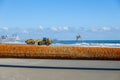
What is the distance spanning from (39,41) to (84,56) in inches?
473

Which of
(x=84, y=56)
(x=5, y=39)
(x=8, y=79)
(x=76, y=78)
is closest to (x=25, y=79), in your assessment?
(x=8, y=79)

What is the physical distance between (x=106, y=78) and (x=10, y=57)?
4.92m

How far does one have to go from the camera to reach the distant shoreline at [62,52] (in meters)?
8.23

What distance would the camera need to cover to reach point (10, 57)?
8.92 metres

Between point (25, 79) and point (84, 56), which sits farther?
point (84, 56)

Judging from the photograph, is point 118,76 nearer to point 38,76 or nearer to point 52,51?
point 38,76

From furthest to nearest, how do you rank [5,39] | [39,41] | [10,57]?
[5,39] → [39,41] → [10,57]

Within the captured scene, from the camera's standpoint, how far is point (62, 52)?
8.58 meters

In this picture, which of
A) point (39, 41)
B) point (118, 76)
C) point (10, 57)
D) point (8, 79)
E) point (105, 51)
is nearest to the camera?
point (8, 79)

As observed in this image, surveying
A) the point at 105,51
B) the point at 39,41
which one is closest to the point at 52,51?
the point at 105,51

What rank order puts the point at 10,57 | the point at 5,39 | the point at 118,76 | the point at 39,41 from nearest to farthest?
the point at 118,76 → the point at 10,57 → the point at 39,41 → the point at 5,39

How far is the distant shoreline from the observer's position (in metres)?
8.23

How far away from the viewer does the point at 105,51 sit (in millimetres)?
8234

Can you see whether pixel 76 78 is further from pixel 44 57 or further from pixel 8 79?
pixel 44 57
